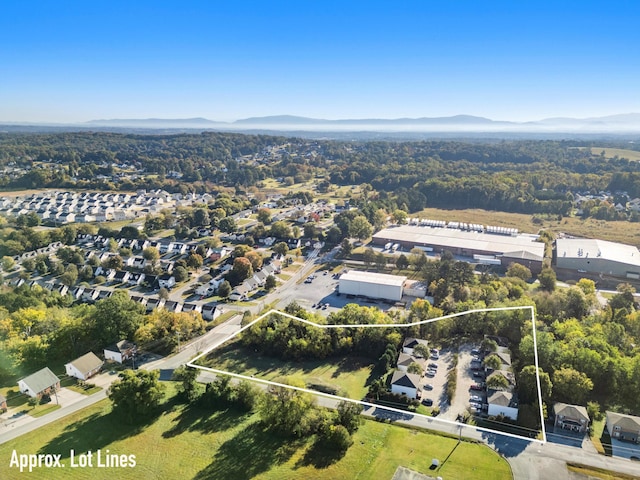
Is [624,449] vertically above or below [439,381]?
below

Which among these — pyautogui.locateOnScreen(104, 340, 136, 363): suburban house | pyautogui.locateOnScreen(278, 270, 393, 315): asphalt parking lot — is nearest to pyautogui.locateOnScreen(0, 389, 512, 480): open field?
pyautogui.locateOnScreen(104, 340, 136, 363): suburban house

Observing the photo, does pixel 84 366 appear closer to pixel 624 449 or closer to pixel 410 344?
pixel 410 344

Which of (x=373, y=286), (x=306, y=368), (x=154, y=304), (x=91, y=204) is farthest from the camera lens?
(x=91, y=204)

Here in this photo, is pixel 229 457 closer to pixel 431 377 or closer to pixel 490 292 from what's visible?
pixel 431 377

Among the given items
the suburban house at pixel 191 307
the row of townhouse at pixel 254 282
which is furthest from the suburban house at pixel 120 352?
the row of townhouse at pixel 254 282

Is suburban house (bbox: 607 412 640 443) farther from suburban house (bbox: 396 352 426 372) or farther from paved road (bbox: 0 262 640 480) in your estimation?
suburban house (bbox: 396 352 426 372)

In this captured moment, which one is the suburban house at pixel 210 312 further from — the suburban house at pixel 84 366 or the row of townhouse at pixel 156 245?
the row of townhouse at pixel 156 245

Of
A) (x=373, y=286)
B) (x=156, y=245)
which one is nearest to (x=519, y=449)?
(x=373, y=286)
